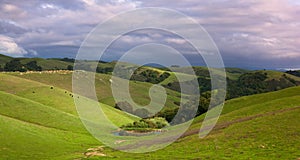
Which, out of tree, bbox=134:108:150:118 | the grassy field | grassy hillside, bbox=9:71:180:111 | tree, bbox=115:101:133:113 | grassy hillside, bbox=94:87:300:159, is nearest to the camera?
grassy hillside, bbox=94:87:300:159

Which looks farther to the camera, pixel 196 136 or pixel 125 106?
pixel 125 106

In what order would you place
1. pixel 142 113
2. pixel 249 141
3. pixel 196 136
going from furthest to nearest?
pixel 142 113, pixel 196 136, pixel 249 141

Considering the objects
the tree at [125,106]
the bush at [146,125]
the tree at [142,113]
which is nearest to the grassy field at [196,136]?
the bush at [146,125]

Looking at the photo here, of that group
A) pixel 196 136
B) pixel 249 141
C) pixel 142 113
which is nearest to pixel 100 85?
pixel 142 113

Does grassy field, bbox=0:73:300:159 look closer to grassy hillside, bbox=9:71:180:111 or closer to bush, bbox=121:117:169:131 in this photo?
bush, bbox=121:117:169:131

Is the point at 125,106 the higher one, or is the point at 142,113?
the point at 125,106

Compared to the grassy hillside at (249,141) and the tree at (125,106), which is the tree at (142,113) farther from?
the grassy hillside at (249,141)

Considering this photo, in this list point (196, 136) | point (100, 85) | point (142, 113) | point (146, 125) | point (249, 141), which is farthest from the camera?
point (100, 85)

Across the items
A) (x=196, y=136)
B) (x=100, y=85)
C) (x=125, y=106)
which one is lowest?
(x=125, y=106)

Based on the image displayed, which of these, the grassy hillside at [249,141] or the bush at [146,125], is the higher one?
the grassy hillside at [249,141]

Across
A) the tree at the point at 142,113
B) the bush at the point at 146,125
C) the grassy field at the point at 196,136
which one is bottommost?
the tree at the point at 142,113

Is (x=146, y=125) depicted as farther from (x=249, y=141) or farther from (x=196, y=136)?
(x=249, y=141)

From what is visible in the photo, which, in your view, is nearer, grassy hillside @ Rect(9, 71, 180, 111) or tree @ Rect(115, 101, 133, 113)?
tree @ Rect(115, 101, 133, 113)

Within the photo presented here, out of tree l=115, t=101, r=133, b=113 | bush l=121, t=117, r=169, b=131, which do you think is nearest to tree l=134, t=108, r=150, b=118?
tree l=115, t=101, r=133, b=113
